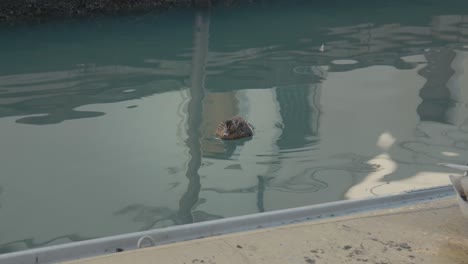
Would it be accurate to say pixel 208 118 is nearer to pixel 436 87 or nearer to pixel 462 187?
pixel 436 87

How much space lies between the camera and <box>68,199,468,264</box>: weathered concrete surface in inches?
117

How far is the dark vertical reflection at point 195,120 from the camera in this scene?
15.7 ft

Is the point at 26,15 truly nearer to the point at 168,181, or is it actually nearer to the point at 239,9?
the point at 239,9

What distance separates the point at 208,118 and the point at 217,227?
10.7ft

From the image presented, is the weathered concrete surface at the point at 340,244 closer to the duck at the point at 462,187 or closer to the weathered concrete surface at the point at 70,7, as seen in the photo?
the duck at the point at 462,187

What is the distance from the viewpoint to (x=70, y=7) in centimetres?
1157

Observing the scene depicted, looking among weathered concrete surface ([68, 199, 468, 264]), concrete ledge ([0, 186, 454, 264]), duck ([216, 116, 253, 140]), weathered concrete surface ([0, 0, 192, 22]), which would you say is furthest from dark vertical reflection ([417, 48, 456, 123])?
weathered concrete surface ([0, 0, 192, 22])

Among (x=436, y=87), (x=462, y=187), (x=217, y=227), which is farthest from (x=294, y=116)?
(x=462, y=187)

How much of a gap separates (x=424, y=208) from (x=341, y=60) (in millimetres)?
5397

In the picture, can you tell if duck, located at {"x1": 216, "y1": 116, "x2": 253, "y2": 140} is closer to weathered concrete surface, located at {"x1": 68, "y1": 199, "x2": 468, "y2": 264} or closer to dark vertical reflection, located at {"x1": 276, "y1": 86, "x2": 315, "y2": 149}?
dark vertical reflection, located at {"x1": 276, "y1": 86, "x2": 315, "y2": 149}

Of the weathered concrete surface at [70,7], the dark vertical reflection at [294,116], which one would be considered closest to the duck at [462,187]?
the dark vertical reflection at [294,116]

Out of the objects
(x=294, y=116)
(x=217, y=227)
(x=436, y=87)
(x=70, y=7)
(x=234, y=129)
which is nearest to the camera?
(x=217, y=227)

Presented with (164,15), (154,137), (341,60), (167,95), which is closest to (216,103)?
(167,95)

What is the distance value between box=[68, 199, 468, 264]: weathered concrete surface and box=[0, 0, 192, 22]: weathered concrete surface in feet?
29.1
